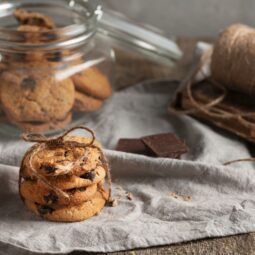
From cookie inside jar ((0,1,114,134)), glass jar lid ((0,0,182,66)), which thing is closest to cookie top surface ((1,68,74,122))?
cookie inside jar ((0,1,114,134))

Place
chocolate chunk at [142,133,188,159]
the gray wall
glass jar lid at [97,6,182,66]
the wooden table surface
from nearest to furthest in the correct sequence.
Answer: the wooden table surface, chocolate chunk at [142,133,188,159], glass jar lid at [97,6,182,66], the gray wall

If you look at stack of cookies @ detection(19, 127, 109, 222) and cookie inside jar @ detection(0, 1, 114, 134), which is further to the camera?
cookie inside jar @ detection(0, 1, 114, 134)

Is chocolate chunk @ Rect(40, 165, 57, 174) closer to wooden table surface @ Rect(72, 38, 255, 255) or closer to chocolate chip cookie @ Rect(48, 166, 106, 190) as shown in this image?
chocolate chip cookie @ Rect(48, 166, 106, 190)

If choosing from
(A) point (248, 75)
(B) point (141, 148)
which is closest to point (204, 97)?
(A) point (248, 75)

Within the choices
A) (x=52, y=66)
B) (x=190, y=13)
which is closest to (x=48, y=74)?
A: (x=52, y=66)

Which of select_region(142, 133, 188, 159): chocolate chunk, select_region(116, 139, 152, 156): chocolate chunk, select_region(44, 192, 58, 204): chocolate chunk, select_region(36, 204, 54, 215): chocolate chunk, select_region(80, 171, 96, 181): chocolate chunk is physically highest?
select_region(80, 171, 96, 181): chocolate chunk

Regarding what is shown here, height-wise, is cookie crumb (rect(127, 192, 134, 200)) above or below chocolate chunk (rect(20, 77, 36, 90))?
below

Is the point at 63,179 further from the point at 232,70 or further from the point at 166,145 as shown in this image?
the point at 232,70

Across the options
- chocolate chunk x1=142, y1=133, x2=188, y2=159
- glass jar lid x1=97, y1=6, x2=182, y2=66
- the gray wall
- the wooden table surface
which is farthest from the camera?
the gray wall

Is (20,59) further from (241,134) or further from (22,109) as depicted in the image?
(241,134)
